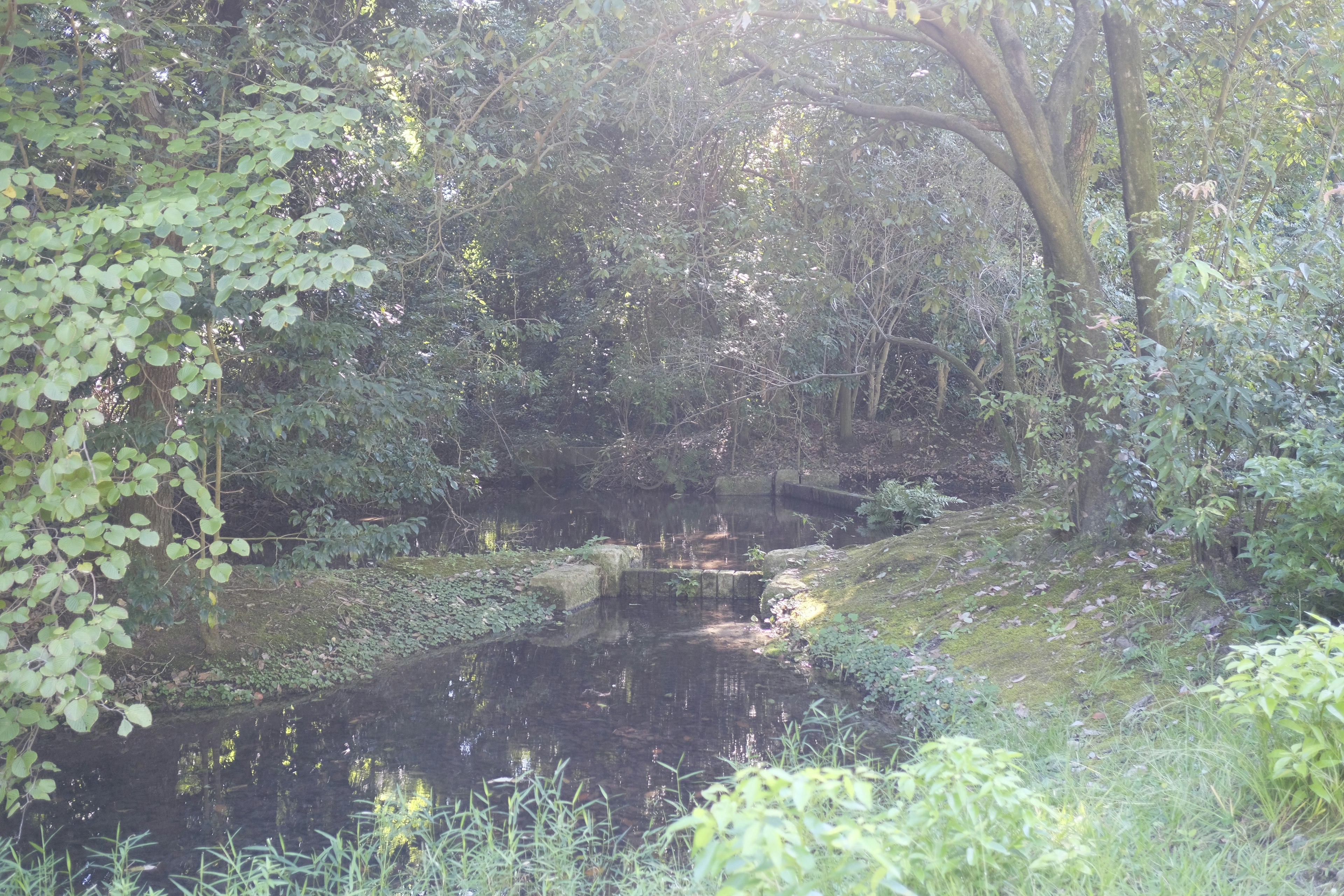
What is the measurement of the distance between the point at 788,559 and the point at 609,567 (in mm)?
2308

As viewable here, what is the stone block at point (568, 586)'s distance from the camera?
36.3ft

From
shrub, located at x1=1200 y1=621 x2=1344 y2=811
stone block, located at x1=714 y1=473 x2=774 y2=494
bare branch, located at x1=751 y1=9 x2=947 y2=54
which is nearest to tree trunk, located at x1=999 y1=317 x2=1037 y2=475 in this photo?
bare branch, located at x1=751 y1=9 x2=947 y2=54

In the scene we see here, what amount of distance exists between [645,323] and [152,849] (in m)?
14.8

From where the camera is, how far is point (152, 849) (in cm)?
509

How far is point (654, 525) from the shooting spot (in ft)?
57.4

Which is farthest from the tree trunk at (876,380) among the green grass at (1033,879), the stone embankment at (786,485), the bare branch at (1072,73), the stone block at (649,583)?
the green grass at (1033,879)

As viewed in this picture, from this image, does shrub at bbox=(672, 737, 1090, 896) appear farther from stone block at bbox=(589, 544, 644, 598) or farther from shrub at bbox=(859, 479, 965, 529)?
shrub at bbox=(859, 479, 965, 529)

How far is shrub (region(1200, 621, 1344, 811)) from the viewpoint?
9.22 feet

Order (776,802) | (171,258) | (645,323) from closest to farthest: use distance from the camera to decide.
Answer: (776,802) < (171,258) < (645,323)

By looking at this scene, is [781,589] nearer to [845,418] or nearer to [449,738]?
[449,738]

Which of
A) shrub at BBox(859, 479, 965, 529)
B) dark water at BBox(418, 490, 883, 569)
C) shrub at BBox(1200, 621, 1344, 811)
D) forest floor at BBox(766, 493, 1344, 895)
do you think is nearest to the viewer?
shrub at BBox(1200, 621, 1344, 811)

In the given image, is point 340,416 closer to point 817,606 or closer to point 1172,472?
point 817,606

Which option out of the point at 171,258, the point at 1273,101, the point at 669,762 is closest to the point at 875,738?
the point at 669,762

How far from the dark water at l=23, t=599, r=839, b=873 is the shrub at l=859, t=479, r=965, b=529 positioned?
6205mm
